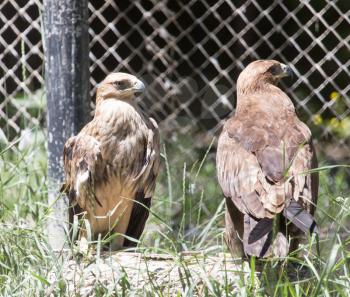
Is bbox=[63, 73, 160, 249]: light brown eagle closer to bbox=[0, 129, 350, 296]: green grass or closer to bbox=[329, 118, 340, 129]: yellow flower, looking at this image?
bbox=[0, 129, 350, 296]: green grass

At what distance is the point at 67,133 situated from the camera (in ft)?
18.3

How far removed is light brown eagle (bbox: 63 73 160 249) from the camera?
5391mm

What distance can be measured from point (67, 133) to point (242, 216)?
1.17m

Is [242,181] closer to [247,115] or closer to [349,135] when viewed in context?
[247,115]

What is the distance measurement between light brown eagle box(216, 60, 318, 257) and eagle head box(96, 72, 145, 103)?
0.58 metres

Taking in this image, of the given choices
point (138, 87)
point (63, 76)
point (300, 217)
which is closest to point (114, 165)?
point (138, 87)

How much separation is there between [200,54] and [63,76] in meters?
2.66

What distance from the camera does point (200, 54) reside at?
8.04 m

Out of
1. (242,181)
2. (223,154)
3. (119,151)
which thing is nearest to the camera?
(242,181)

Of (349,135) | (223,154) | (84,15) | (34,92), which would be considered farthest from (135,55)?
(223,154)

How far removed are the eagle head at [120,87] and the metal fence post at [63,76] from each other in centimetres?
11

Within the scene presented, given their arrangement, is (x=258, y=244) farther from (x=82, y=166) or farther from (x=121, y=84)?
(x=121, y=84)

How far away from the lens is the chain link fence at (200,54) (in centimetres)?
731

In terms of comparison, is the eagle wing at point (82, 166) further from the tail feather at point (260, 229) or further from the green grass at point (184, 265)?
the tail feather at point (260, 229)
